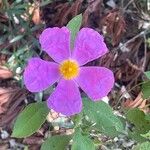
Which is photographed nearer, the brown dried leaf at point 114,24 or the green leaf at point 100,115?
the green leaf at point 100,115

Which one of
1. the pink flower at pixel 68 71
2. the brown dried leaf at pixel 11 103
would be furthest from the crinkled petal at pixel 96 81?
the brown dried leaf at pixel 11 103

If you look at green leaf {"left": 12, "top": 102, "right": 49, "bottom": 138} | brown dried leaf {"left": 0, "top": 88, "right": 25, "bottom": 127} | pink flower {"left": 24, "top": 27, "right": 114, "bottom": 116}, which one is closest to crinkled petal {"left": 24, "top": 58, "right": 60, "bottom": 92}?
pink flower {"left": 24, "top": 27, "right": 114, "bottom": 116}

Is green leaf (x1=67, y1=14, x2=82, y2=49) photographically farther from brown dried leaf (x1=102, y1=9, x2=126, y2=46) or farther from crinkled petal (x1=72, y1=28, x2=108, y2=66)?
brown dried leaf (x1=102, y1=9, x2=126, y2=46)

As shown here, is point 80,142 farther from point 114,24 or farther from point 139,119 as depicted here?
point 114,24

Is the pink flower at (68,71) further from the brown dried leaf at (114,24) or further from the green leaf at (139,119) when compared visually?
the brown dried leaf at (114,24)

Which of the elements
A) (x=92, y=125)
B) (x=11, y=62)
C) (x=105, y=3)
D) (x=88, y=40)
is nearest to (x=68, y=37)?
(x=88, y=40)

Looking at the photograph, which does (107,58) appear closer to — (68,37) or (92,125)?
(92,125)
